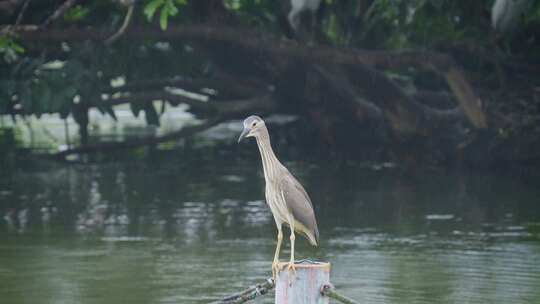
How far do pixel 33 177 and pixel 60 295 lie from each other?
8.78 m

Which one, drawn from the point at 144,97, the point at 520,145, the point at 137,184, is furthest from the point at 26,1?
the point at 520,145

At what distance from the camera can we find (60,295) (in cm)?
1010

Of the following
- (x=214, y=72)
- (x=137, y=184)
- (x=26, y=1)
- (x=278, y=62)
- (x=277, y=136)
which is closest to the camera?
(x=26, y=1)

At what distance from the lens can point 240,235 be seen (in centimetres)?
1315

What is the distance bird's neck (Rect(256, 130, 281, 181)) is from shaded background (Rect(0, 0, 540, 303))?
2.77 m

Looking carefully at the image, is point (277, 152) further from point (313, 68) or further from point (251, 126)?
point (251, 126)

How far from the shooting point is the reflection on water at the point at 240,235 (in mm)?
10391

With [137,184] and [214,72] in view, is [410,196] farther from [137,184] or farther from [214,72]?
[214,72]

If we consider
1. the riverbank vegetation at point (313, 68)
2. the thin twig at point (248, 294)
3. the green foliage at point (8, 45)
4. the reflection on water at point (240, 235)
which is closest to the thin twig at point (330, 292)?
the thin twig at point (248, 294)

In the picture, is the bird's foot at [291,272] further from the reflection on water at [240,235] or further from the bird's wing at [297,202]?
the reflection on water at [240,235]

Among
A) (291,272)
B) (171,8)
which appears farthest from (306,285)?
(171,8)

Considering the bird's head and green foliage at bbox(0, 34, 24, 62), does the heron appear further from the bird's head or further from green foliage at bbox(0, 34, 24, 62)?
green foliage at bbox(0, 34, 24, 62)

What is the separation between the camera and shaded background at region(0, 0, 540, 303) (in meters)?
11.2

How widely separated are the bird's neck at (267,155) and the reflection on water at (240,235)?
111 inches
